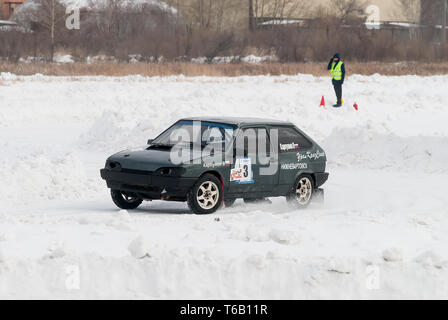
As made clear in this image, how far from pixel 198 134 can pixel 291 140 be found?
5.20ft

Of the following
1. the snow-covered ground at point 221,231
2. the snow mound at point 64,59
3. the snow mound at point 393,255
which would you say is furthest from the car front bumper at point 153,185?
the snow mound at point 64,59

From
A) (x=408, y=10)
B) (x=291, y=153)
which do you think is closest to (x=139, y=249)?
(x=291, y=153)

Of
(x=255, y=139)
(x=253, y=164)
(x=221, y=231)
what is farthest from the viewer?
(x=255, y=139)

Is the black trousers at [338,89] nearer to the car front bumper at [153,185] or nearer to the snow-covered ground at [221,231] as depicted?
the snow-covered ground at [221,231]

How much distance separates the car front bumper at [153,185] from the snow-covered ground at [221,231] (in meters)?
0.32

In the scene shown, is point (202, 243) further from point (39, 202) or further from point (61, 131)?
point (61, 131)

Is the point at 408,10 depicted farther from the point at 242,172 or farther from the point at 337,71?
the point at 242,172

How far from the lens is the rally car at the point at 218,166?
10844mm

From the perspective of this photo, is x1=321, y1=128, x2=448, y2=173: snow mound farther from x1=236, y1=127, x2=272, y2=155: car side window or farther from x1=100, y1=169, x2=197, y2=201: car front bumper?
x1=100, y1=169, x2=197, y2=201: car front bumper

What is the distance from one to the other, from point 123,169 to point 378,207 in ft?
13.1

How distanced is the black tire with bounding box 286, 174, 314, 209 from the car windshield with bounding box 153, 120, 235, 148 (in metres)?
1.50

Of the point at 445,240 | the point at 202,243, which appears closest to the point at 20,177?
the point at 202,243

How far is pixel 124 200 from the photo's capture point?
11.8 metres
